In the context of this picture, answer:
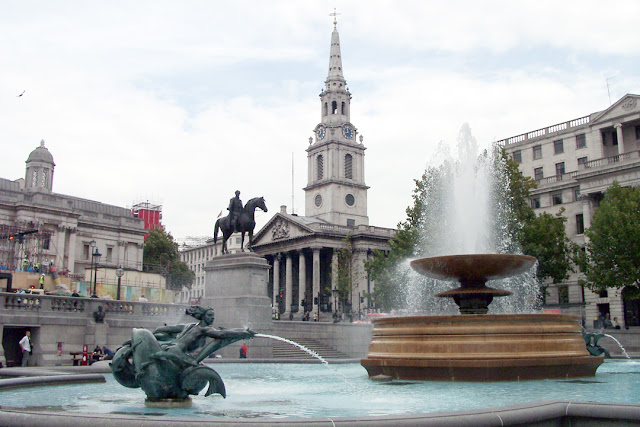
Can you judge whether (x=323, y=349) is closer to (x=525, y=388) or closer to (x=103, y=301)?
(x=103, y=301)

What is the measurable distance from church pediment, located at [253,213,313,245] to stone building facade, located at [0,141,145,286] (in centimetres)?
1908

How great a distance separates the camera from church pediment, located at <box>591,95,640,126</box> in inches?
2110

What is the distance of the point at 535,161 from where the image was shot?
204 ft

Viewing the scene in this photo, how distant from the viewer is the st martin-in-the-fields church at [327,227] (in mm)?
82812

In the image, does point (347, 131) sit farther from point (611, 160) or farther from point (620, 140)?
point (611, 160)

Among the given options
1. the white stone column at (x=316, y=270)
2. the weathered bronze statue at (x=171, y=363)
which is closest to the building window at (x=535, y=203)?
the white stone column at (x=316, y=270)

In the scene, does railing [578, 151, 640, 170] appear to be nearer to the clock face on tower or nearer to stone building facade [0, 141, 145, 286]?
stone building facade [0, 141, 145, 286]

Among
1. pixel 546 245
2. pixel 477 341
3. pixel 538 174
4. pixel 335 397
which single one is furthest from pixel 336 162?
pixel 335 397

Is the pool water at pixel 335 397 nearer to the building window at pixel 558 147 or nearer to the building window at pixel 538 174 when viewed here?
the building window at pixel 558 147

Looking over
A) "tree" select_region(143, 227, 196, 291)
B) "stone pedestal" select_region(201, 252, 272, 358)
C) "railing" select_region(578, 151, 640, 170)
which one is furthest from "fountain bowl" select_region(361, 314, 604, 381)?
"tree" select_region(143, 227, 196, 291)

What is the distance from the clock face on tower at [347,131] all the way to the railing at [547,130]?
36.8 m

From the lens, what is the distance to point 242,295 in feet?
87.0

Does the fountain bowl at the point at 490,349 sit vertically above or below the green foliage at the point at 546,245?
below

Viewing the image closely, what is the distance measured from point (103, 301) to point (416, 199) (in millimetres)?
23596
